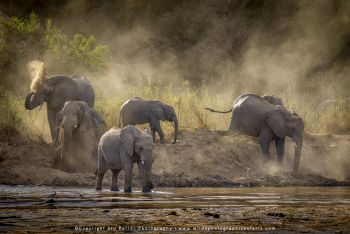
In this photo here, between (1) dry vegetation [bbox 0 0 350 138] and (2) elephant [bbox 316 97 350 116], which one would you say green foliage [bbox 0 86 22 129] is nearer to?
(2) elephant [bbox 316 97 350 116]

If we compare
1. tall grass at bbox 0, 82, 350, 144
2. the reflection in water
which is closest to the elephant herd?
tall grass at bbox 0, 82, 350, 144

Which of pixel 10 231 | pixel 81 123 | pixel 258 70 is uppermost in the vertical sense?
pixel 258 70

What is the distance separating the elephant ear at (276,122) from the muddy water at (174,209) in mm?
6933

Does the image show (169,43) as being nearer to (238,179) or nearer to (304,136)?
(304,136)

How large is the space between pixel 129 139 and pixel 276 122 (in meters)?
8.38

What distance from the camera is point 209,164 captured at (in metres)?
25.8

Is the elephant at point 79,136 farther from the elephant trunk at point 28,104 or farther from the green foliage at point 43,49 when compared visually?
the green foliage at point 43,49

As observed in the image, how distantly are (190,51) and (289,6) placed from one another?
21.2ft

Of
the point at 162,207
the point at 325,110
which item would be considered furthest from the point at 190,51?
the point at 162,207

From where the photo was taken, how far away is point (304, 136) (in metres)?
29.7

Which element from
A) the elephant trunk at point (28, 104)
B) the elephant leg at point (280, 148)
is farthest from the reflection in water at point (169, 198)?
the elephant trunk at point (28, 104)

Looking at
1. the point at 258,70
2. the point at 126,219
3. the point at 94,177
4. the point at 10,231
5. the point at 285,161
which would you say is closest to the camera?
the point at 10,231

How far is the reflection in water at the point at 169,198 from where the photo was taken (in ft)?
53.4

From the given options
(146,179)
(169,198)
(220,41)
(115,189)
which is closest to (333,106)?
(115,189)
